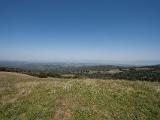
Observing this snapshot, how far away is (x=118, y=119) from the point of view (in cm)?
1562

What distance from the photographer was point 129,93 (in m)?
20.8

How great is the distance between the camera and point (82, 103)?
17594mm

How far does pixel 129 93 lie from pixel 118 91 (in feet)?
3.56

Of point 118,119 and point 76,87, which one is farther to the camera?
point 76,87

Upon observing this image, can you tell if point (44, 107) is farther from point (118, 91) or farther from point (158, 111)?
point (158, 111)

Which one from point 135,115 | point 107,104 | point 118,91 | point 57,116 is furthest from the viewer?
point 118,91

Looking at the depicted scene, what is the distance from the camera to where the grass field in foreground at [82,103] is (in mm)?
16125

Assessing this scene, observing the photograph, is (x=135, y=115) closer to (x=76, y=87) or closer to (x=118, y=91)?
(x=118, y=91)

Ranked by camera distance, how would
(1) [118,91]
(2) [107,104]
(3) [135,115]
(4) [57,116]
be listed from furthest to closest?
Result: (1) [118,91] < (2) [107,104] < (3) [135,115] < (4) [57,116]

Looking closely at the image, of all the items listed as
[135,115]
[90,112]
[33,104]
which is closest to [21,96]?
[33,104]

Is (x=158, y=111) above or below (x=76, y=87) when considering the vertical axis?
below

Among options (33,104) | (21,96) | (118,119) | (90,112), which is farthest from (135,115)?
(21,96)

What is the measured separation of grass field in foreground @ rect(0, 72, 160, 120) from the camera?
52.9ft

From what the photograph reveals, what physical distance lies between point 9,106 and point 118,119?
1030 centimetres
